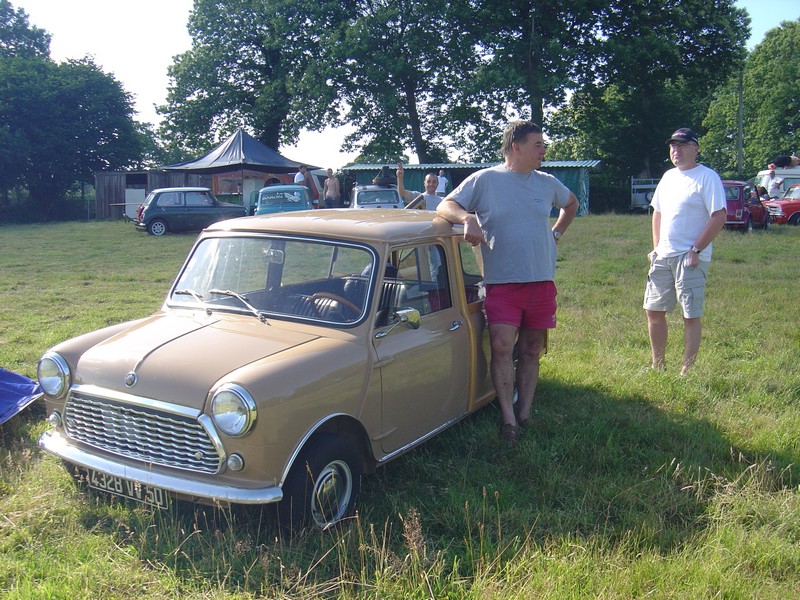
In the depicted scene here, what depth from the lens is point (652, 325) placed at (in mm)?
6023

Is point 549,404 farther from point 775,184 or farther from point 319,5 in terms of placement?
point 319,5

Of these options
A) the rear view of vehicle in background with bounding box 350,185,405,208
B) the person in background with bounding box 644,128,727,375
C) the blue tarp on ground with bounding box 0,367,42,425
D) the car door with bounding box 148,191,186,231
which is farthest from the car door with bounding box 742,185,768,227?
the blue tarp on ground with bounding box 0,367,42,425

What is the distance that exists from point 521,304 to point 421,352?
0.95 metres

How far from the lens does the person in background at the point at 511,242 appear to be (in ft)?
15.0

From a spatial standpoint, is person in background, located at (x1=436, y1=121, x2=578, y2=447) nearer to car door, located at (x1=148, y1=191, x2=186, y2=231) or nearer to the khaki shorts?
the khaki shorts

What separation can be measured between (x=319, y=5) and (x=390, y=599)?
38.6 metres

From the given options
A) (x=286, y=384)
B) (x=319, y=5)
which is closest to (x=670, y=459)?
(x=286, y=384)

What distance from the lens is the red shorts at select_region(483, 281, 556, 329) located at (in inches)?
181

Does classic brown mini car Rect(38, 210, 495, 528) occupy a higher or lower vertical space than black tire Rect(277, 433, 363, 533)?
higher

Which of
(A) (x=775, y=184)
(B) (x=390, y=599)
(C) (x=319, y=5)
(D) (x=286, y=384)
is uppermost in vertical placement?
(C) (x=319, y=5)

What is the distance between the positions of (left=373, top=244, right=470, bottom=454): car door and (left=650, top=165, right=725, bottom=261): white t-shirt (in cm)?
225

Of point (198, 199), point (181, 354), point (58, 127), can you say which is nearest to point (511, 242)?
point (181, 354)

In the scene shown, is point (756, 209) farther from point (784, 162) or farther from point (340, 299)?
point (340, 299)

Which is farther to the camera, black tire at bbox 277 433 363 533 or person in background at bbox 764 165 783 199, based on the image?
person in background at bbox 764 165 783 199
